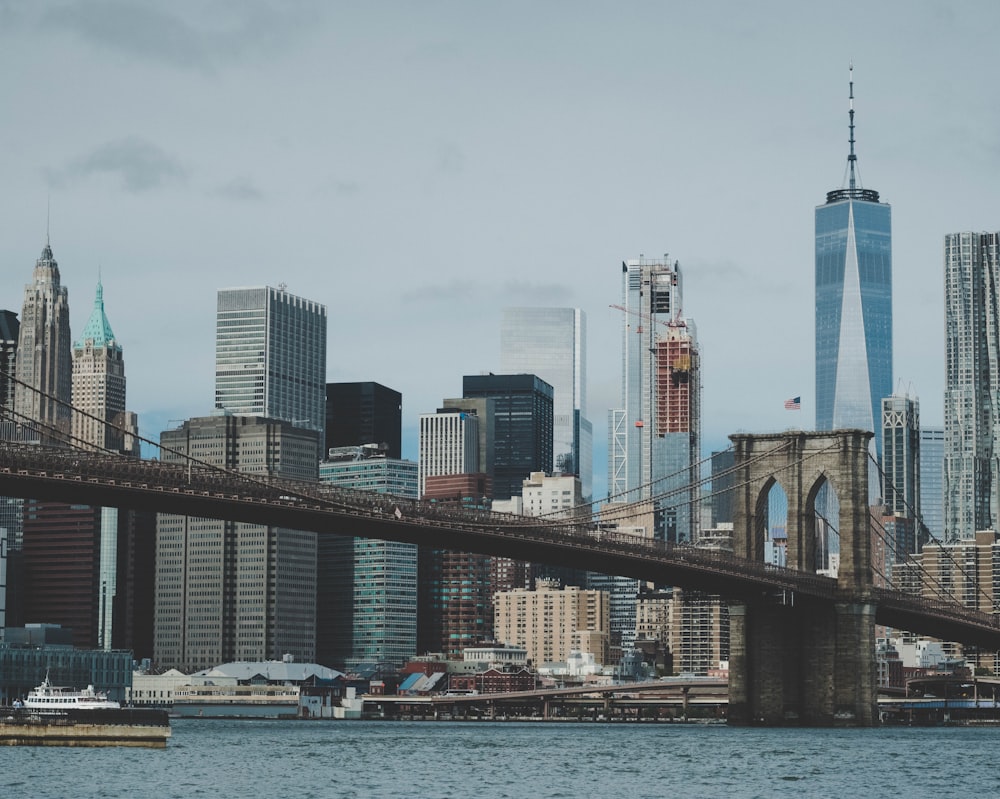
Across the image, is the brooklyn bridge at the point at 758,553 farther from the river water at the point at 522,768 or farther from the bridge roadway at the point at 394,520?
the river water at the point at 522,768

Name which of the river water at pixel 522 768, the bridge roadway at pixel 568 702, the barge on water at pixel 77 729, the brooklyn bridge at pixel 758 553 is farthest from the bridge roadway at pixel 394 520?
the bridge roadway at pixel 568 702

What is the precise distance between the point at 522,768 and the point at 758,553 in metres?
30.7

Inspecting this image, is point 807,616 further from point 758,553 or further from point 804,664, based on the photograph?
point 758,553

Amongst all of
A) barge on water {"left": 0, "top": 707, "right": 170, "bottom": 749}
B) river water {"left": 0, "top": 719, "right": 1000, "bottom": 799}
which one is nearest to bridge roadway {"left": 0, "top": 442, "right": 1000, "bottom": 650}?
river water {"left": 0, "top": 719, "right": 1000, "bottom": 799}

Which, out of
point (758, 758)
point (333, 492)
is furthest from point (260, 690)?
point (758, 758)

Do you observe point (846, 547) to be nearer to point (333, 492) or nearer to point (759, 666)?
point (759, 666)

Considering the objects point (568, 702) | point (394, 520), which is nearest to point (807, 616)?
point (394, 520)

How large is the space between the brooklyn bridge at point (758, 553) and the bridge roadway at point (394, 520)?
0.08m

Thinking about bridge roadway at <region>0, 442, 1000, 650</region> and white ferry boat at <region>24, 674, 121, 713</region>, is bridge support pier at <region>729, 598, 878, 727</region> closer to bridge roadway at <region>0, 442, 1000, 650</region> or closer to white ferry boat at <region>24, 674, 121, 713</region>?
bridge roadway at <region>0, 442, 1000, 650</region>

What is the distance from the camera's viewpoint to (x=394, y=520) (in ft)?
258

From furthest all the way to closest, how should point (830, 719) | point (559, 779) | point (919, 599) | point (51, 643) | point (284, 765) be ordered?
point (51, 643)
point (919, 599)
point (830, 719)
point (284, 765)
point (559, 779)

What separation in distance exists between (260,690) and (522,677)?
952 inches

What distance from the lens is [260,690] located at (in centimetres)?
19150

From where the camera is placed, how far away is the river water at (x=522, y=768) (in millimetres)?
53844
